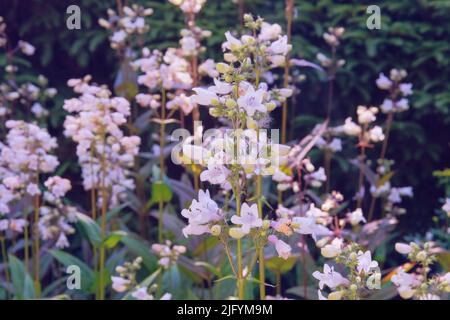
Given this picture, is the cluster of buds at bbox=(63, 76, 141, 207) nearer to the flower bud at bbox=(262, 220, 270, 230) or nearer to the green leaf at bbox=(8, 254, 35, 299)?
the green leaf at bbox=(8, 254, 35, 299)

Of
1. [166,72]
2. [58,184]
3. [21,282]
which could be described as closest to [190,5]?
[166,72]

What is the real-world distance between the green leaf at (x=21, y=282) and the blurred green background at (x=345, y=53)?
1336 millimetres

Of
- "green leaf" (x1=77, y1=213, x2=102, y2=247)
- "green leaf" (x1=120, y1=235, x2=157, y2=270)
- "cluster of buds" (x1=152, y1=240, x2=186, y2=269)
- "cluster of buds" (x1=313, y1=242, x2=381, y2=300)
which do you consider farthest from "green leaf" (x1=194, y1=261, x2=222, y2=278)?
"cluster of buds" (x1=313, y1=242, x2=381, y2=300)

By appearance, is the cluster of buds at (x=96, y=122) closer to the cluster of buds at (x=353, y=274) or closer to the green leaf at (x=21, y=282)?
the green leaf at (x=21, y=282)

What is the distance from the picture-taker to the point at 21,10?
4.75 metres

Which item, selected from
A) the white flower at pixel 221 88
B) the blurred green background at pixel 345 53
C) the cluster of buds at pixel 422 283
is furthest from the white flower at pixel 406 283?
the blurred green background at pixel 345 53

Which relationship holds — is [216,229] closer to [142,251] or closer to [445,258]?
[445,258]

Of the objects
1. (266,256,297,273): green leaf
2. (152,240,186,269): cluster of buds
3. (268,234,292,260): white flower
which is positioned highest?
(268,234,292,260): white flower

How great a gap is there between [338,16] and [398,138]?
856 mm

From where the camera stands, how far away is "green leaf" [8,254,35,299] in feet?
9.83

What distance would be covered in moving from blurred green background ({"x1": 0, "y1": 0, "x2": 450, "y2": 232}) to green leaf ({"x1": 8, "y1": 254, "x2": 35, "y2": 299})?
1336mm

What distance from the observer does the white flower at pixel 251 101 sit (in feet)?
5.74

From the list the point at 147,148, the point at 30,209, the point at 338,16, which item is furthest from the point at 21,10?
the point at 338,16
